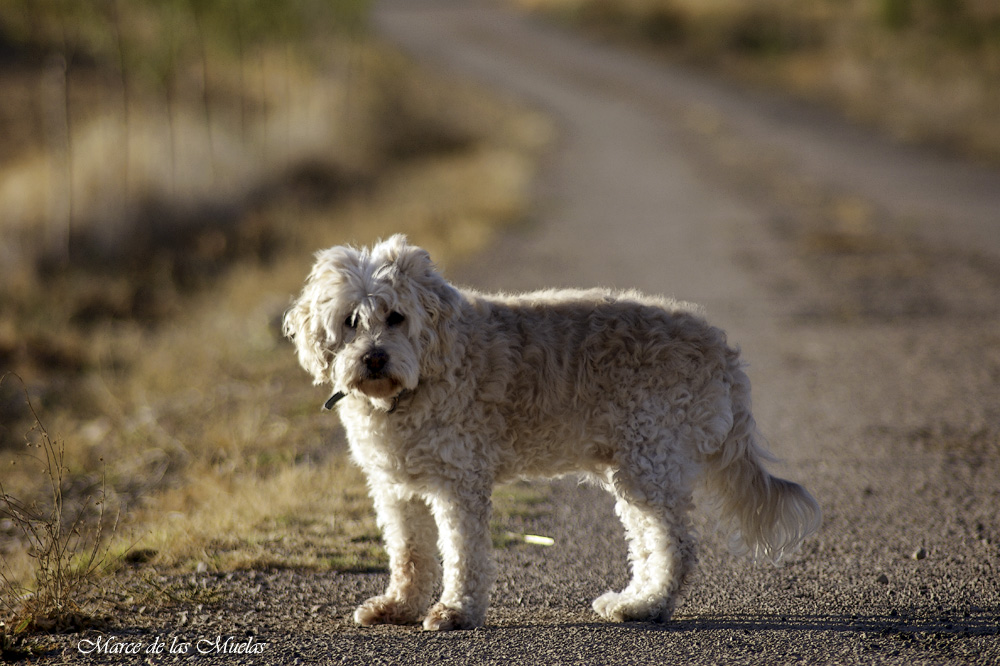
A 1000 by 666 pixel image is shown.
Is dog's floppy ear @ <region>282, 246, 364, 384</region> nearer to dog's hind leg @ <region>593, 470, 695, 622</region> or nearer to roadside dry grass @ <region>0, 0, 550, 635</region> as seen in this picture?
roadside dry grass @ <region>0, 0, 550, 635</region>

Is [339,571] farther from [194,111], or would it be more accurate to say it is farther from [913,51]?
[913,51]

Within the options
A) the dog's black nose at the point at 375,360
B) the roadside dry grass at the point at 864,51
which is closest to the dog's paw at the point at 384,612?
the dog's black nose at the point at 375,360

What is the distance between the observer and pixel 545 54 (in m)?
37.1

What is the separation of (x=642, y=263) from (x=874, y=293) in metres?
2.98

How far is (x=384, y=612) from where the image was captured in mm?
4766

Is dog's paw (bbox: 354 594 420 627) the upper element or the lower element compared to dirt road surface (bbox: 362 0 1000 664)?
lower

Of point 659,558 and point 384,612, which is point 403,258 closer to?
point 384,612

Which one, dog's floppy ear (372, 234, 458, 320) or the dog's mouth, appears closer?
the dog's mouth

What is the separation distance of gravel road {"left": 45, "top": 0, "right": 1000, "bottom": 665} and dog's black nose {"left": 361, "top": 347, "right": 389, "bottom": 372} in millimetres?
1249

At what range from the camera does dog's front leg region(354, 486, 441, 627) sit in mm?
4797

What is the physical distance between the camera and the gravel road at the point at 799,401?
174 inches

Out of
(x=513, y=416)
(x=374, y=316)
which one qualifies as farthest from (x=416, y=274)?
(x=513, y=416)

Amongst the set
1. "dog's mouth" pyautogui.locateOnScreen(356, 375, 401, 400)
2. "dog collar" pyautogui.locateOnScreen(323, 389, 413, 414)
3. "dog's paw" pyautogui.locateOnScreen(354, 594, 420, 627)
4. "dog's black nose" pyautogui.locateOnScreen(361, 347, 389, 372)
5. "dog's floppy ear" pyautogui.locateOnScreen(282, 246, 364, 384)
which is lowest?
"dog's paw" pyautogui.locateOnScreen(354, 594, 420, 627)

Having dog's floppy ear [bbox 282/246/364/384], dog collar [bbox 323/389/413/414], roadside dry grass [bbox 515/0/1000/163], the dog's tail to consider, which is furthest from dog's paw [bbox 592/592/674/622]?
roadside dry grass [bbox 515/0/1000/163]
